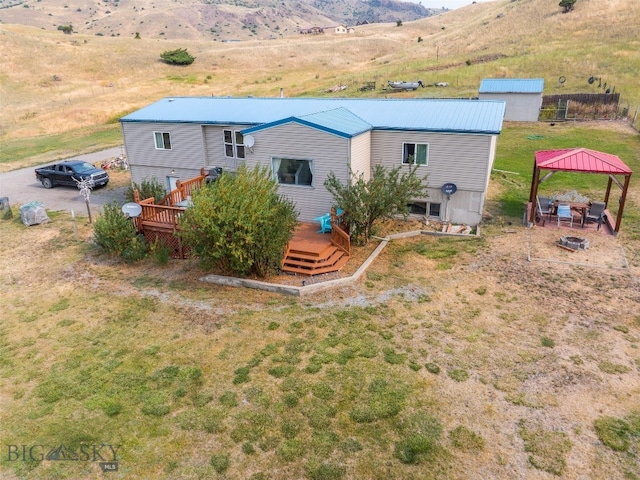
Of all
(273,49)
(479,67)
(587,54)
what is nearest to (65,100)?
(273,49)

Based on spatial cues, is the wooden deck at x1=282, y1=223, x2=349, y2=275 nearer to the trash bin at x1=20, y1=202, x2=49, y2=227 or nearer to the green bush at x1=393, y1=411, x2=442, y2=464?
the green bush at x1=393, y1=411, x2=442, y2=464

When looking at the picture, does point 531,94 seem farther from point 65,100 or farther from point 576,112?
point 65,100

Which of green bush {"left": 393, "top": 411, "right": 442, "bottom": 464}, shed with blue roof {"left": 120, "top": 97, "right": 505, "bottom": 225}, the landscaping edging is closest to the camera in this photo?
green bush {"left": 393, "top": 411, "right": 442, "bottom": 464}

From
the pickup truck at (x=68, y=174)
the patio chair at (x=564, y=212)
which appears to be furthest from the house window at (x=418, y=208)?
the pickup truck at (x=68, y=174)

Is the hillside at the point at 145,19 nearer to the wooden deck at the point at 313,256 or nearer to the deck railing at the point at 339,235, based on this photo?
the deck railing at the point at 339,235

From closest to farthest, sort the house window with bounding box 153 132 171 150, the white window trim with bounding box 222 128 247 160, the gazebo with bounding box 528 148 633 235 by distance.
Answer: the gazebo with bounding box 528 148 633 235, the white window trim with bounding box 222 128 247 160, the house window with bounding box 153 132 171 150

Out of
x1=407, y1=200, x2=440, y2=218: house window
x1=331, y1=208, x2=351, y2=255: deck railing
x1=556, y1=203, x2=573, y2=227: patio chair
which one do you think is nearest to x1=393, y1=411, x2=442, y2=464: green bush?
x1=331, y1=208, x2=351, y2=255: deck railing
